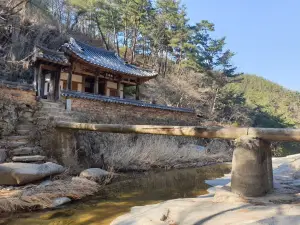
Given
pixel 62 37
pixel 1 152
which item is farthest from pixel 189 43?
pixel 1 152

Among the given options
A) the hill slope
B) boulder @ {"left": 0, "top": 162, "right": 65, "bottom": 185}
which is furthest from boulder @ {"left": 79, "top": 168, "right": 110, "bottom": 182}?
the hill slope

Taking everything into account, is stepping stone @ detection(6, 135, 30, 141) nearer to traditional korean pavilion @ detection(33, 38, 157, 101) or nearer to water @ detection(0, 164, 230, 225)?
water @ detection(0, 164, 230, 225)

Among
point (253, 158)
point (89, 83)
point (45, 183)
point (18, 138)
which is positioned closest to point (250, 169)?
point (253, 158)

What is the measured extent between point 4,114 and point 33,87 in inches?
59.7

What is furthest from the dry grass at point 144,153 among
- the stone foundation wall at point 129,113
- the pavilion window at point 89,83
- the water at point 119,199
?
the pavilion window at point 89,83

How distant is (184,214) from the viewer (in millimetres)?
4133

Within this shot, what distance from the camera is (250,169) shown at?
4730 millimetres

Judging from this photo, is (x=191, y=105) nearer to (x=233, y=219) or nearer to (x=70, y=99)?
(x=70, y=99)

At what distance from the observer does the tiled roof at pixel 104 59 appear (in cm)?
1638

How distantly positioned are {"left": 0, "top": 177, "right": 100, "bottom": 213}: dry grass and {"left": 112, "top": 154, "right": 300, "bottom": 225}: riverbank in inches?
64.2

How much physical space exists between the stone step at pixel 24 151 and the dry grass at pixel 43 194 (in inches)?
81.1

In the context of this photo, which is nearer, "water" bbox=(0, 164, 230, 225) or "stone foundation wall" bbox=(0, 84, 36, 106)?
"water" bbox=(0, 164, 230, 225)

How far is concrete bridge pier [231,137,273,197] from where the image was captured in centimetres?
468

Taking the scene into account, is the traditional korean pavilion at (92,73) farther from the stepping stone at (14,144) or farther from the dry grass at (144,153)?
the stepping stone at (14,144)
